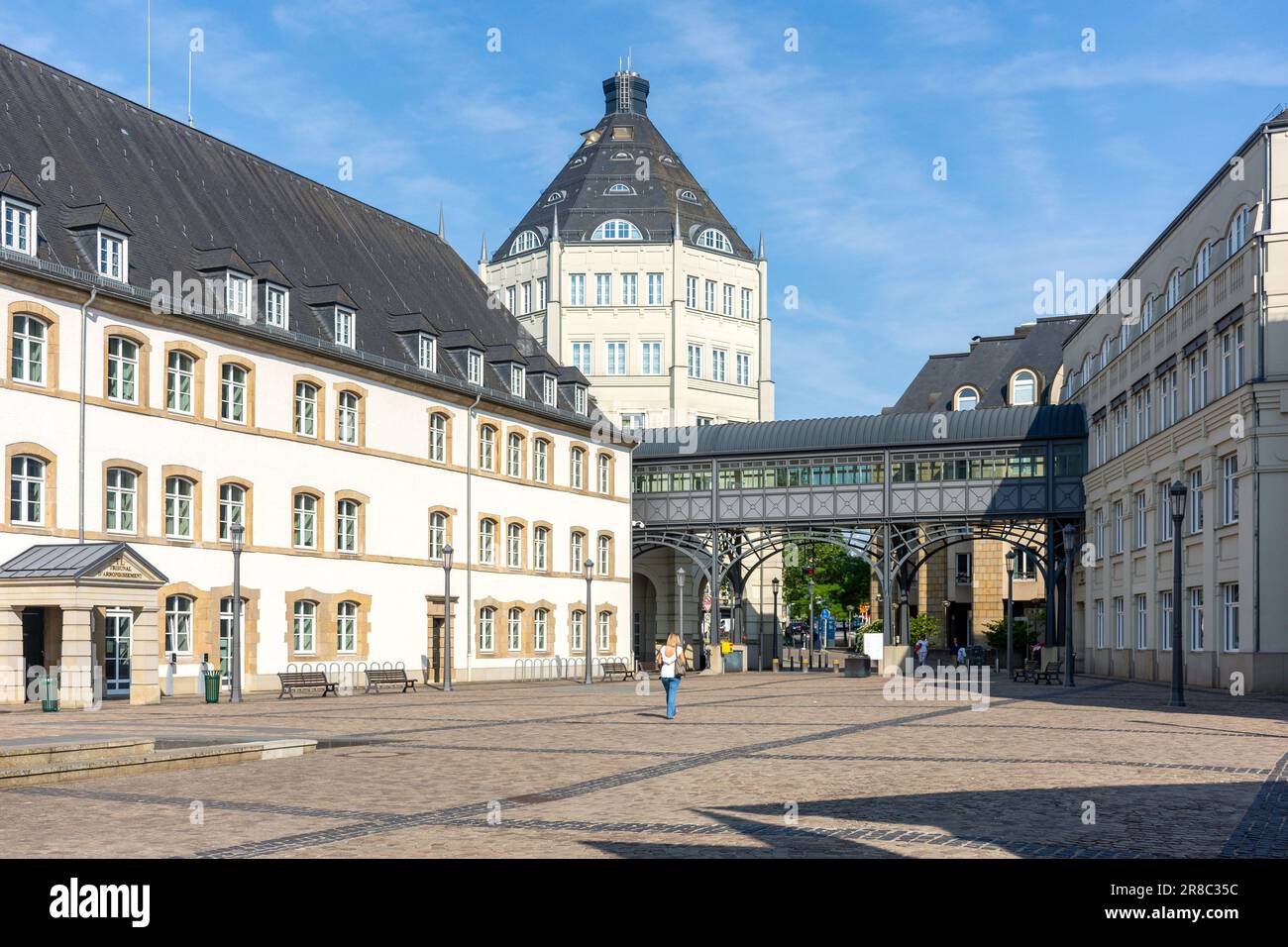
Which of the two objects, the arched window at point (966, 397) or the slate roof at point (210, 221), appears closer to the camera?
the slate roof at point (210, 221)

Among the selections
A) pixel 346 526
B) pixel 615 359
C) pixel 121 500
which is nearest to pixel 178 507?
pixel 121 500

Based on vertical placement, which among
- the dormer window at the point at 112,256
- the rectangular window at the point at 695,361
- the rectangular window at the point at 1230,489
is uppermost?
the rectangular window at the point at 695,361

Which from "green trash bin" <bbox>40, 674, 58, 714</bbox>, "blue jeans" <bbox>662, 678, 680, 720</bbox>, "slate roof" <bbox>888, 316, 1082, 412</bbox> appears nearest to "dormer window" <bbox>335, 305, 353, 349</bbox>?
"green trash bin" <bbox>40, 674, 58, 714</bbox>

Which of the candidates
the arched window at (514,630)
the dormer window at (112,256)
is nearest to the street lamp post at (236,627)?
the dormer window at (112,256)

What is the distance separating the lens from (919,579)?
8975 cm

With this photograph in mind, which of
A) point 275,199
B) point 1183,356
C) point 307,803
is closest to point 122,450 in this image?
point 275,199

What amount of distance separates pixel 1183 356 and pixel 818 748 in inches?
1091

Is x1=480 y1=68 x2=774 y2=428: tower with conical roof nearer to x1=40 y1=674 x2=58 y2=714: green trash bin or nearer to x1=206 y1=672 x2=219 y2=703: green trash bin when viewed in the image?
x1=206 y1=672 x2=219 y2=703: green trash bin

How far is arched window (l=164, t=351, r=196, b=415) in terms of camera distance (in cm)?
3678

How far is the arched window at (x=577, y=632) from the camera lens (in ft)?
182

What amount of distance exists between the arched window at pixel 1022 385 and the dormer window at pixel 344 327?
45.3 m

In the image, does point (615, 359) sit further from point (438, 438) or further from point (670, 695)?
point (670, 695)

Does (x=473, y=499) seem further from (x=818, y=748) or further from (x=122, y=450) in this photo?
(x=818, y=748)

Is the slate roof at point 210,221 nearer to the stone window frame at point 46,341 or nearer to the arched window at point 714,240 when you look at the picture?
the stone window frame at point 46,341
